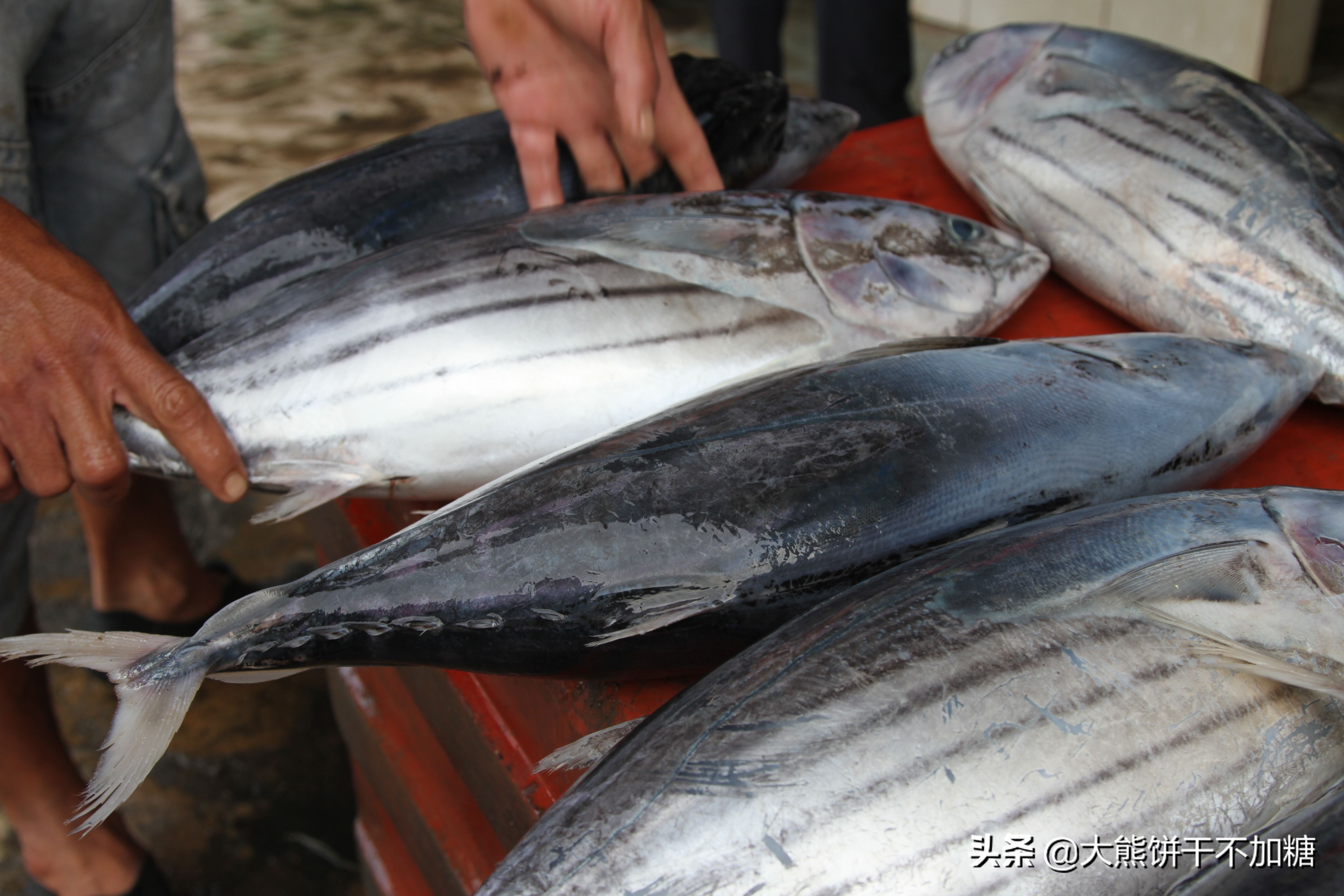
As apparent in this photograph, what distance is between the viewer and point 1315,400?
1.36 metres

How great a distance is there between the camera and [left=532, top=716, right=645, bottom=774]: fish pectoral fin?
918mm

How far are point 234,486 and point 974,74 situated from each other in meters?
1.53

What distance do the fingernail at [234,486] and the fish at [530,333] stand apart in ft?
0.07

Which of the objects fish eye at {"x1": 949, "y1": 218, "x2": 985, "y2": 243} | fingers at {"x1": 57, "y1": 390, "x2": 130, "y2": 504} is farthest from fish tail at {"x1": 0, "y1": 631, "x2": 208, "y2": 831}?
fish eye at {"x1": 949, "y1": 218, "x2": 985, "y2": 243}

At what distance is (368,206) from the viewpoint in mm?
1561

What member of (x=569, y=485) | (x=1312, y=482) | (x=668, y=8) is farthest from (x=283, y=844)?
(x=668, y=8)

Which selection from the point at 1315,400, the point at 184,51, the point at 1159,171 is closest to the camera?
the point at 1315,400

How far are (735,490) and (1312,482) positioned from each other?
0.82 m

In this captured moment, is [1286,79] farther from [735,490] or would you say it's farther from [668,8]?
[735,490]

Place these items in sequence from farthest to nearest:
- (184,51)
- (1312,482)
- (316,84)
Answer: (184,51) < (316,84) < (1312,482)

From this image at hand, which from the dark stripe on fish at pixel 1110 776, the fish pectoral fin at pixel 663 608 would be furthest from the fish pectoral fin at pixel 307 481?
the dark stripe on fish at pixel 1110 776

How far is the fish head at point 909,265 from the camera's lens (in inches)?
55.8

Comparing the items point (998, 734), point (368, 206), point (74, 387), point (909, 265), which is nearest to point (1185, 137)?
point (909, 265)

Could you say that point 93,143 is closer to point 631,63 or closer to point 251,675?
point 631,63
